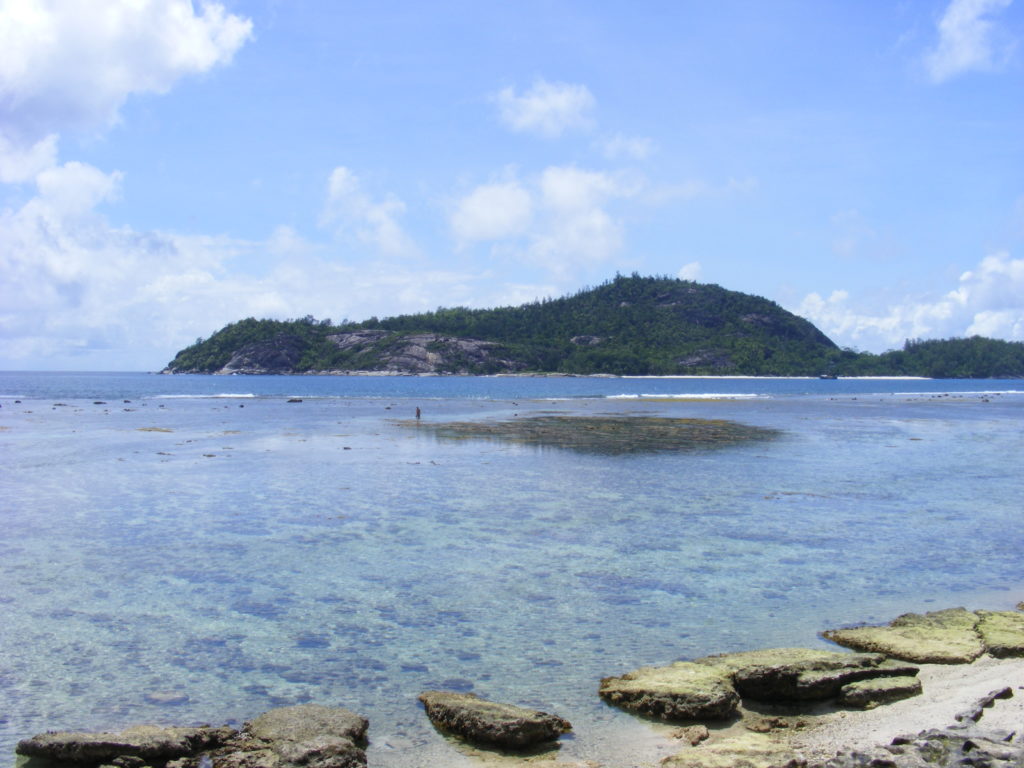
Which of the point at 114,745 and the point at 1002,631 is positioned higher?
the point at 114,745

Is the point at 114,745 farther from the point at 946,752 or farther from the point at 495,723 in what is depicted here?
the point at 946,752

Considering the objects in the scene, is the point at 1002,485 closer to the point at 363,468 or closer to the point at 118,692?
the point at 363,468

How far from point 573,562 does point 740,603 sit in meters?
3.80

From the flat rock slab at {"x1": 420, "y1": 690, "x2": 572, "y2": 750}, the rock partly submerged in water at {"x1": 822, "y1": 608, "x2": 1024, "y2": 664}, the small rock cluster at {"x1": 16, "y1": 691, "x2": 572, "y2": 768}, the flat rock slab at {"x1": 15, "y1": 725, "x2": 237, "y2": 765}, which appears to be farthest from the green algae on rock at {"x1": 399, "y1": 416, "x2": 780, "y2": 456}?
the flat rock slab at {"x1": 15, "y1": 725, "x2": 237, "y2": 765}

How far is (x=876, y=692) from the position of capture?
9.25m

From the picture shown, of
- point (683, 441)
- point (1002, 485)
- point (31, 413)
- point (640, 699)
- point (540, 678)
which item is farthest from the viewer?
point (31, 413)

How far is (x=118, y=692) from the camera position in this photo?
31.3 ft

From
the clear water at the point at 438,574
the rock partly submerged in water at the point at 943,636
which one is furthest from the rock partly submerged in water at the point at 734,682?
the rock partly submerged in water at the point at 943,636

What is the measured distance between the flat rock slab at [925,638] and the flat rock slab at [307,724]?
729 cm

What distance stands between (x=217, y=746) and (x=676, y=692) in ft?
17.2

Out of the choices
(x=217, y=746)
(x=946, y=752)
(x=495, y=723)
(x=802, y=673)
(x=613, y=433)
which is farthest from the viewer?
(x=613, y=433)

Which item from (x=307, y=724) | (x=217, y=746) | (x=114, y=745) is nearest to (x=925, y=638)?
(x=307, y=724)

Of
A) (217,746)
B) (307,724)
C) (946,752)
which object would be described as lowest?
(217,746)

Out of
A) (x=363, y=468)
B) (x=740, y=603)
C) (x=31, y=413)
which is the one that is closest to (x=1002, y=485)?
(x=740, y=603)
